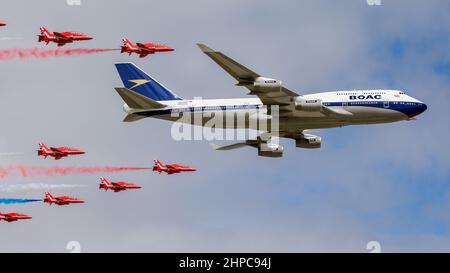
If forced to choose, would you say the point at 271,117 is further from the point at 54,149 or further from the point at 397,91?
the point at 54,149

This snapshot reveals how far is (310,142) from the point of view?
14962cm

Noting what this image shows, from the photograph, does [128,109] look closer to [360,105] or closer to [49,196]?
[49,196]

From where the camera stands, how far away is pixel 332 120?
137625 millimetres

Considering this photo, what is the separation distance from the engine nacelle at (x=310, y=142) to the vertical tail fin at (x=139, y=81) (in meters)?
17.4

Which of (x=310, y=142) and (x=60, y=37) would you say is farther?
(x=310, y=142)

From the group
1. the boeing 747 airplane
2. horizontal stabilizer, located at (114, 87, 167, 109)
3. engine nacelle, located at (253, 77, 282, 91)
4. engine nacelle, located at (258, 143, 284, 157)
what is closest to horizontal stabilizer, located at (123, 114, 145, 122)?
the boeing 747 airplane

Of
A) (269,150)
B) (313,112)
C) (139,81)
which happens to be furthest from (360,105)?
(139,81)

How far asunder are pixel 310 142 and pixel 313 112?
12.5 meters

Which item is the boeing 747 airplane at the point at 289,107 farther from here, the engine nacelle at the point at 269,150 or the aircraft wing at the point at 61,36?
the aircraft wing at the point at 61,36

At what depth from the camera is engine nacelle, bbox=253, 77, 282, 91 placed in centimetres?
13362

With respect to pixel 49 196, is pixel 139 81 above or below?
above
